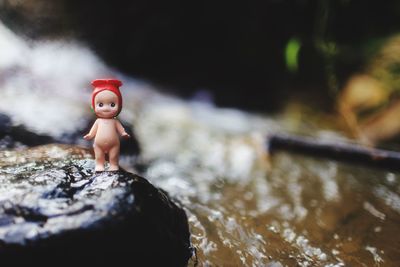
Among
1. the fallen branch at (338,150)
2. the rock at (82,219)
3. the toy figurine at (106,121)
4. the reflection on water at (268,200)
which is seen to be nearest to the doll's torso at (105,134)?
the toy figurine at (106,121)

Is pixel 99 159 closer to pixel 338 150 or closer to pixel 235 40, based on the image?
pixel 338 150

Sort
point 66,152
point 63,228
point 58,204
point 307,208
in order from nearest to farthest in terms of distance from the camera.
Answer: point 63,228
point 58,204
point 66,152
point 307,208

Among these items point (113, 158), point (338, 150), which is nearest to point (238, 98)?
point (338, 150)

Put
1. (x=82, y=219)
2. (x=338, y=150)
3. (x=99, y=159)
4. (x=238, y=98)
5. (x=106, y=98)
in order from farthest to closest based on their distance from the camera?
Result: (x=238, y=98) → (x=338, y=150) → (x=99, y=159) → (x=106, y=98) → (x=82, y=219)

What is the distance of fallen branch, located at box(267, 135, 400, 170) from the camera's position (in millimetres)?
4785

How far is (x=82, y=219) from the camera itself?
2.00m

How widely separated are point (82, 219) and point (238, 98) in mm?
6840

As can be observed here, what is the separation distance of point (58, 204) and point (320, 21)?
785 centimetres

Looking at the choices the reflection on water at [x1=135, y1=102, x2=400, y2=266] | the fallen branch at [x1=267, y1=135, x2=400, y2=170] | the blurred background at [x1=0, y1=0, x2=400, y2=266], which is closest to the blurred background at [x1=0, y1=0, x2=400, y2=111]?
the blurred background at [x1=0, y1=0, x2=400, y2=266]

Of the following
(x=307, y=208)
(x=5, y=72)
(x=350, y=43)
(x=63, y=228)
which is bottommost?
(x=307, y=208)

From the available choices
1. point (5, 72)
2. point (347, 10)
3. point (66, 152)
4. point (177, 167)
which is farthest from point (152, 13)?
point (66, 152)

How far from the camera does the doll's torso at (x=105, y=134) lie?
235cm

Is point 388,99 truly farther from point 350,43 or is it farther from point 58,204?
point 58,204

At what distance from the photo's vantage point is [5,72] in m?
5.88
